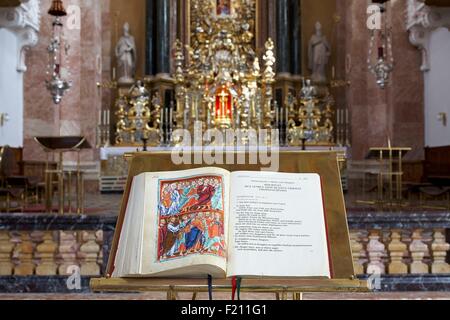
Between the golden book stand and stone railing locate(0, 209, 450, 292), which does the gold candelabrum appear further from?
the golden book stand

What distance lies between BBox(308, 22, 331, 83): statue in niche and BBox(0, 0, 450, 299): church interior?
3cm

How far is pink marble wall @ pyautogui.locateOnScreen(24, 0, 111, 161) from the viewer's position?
12953mm

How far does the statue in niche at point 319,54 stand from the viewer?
15.8 metres

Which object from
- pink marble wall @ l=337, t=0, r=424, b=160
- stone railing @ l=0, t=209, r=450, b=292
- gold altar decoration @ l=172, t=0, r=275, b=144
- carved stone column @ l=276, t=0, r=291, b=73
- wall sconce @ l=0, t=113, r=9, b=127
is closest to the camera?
stone railing @ l=0, t=209, r=450, b=292

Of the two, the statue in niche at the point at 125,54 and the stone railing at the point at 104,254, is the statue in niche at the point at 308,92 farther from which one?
the stone railing at the point at 104,254

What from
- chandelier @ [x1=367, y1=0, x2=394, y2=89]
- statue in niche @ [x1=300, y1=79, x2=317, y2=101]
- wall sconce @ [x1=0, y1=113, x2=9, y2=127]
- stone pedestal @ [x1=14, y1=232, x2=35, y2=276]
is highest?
chandelier @ [x1=367, y1=0, x2=394, y2=89]

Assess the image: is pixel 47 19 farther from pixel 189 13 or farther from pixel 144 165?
pixel 144 165

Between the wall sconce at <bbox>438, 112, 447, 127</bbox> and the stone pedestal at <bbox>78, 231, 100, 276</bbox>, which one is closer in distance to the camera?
the stone pedestal at <bbox>78, 231, 100, 276</bbox>

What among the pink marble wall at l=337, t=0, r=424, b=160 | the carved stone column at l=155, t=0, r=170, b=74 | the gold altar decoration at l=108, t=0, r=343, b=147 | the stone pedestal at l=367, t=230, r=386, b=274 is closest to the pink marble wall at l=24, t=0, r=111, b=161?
the gold altar decoration at l=108, t=0, r=343, b=147

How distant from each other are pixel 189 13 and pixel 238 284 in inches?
582

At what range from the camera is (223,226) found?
222 cm

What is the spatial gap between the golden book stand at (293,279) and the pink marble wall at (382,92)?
35.0 ft

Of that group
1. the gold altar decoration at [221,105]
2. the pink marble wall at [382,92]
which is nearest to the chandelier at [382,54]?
the pink marble wall at [382,92]

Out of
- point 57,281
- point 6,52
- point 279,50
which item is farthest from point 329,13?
point 57,281
